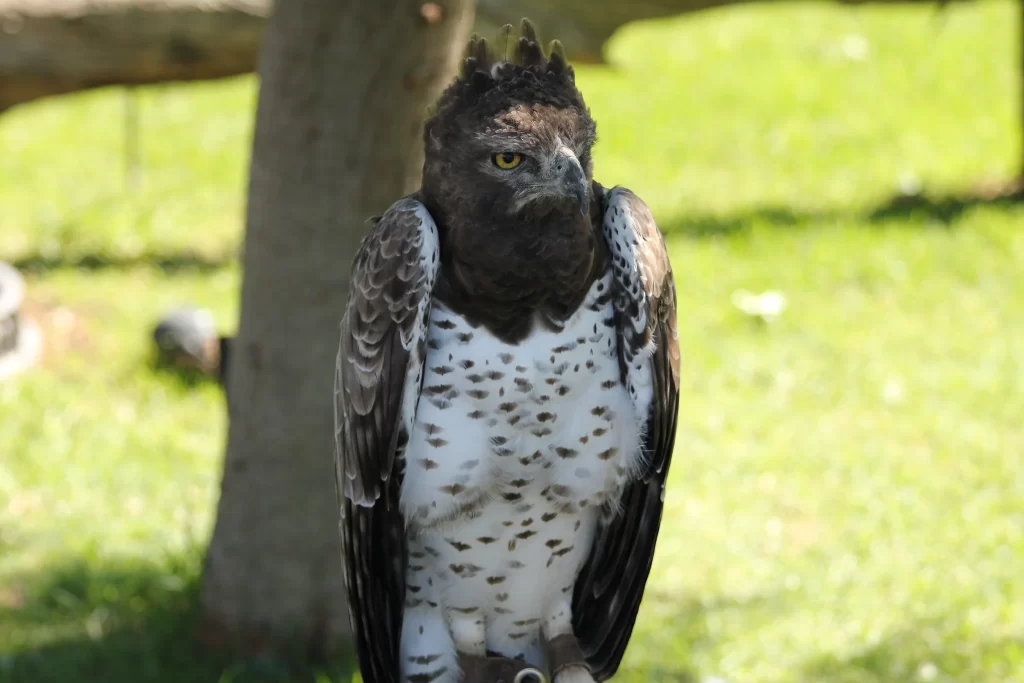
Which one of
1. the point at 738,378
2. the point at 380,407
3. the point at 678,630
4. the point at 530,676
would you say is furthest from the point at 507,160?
the point at 738,378

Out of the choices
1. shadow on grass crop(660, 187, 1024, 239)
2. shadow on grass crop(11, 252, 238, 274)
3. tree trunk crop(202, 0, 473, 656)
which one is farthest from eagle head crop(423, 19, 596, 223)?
shadow on grass crop(660, 187, 1024, 239)

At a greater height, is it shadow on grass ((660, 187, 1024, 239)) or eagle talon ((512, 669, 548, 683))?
eagle talon ((512, 669, 548, 683))

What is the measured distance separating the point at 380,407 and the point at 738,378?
14.8 feet

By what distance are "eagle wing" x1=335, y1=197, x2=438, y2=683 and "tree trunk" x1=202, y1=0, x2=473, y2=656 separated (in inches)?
49.1

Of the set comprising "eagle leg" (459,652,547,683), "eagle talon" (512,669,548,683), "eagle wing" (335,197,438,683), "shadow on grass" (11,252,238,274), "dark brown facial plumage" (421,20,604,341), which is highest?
"dark brown facial plumage" (421,20,604,341)

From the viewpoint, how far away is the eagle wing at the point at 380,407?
2.61 metres

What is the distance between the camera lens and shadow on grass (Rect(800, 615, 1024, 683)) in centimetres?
449

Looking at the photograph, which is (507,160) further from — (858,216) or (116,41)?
(858,216)

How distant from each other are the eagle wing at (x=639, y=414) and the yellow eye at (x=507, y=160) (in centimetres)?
37

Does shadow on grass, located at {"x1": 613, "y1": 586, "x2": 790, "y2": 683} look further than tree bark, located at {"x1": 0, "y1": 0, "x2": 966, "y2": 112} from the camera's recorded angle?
No

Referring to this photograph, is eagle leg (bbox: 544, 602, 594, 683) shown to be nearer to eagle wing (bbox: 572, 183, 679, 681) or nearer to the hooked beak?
eagle wing (bbox: 572, 183, 679, 681)

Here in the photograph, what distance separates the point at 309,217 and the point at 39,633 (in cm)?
202

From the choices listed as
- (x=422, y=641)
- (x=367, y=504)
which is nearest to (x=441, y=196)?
(x=367, y=504)

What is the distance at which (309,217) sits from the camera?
4.03m
